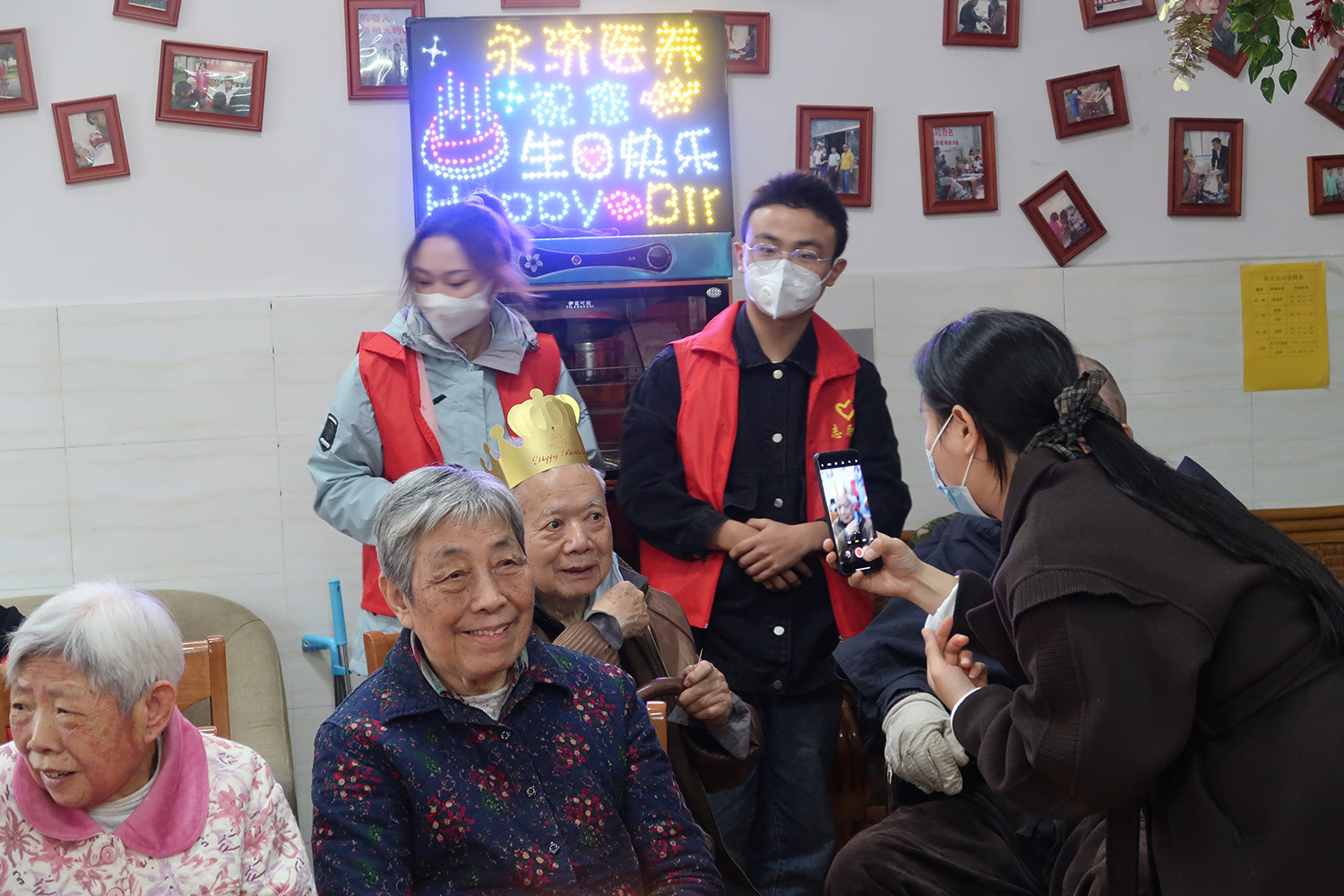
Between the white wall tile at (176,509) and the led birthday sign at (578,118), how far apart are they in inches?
40.5

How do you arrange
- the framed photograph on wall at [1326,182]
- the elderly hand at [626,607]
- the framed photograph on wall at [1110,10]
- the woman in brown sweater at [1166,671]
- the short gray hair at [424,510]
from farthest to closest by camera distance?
the framed photograph on wall at [1326,182], the framed photograph on wall at [1110,10], the elderly hand at [626,607], the short gray hair at [424,510], the woman in brown sweater at [1166,671]

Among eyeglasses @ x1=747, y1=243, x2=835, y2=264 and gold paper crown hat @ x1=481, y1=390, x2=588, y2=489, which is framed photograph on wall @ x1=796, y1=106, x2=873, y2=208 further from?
gold paper crown hat @ x1=481, y1=390, x2=588, y2=489

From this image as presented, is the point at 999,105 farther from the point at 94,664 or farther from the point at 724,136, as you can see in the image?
the point at 94,664

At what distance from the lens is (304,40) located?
3.54 meters

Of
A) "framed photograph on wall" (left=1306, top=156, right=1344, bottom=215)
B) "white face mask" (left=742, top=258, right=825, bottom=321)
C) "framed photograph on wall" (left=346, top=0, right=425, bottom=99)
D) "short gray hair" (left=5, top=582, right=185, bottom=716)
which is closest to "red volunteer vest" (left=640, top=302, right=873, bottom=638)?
"white face mask" (left=742, top=258, right=825, bottom=321)

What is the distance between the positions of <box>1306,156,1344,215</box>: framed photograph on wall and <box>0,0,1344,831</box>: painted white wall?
2.22ft

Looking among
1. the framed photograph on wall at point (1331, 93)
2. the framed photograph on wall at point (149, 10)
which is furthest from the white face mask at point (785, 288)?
the framed photograph on wall at point (1331, 93)

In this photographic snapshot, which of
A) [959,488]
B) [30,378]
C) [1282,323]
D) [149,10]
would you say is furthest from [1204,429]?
[30,378]

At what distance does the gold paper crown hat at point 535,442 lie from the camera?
2.33m

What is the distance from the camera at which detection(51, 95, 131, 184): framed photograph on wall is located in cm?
345

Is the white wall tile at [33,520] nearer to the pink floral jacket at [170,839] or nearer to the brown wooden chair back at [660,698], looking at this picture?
the pink floral jacket at [170,839]

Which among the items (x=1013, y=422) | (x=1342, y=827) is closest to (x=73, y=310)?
(x=1013, y=422)

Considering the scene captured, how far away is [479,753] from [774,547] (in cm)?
112

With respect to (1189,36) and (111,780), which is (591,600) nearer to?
(111,780)
